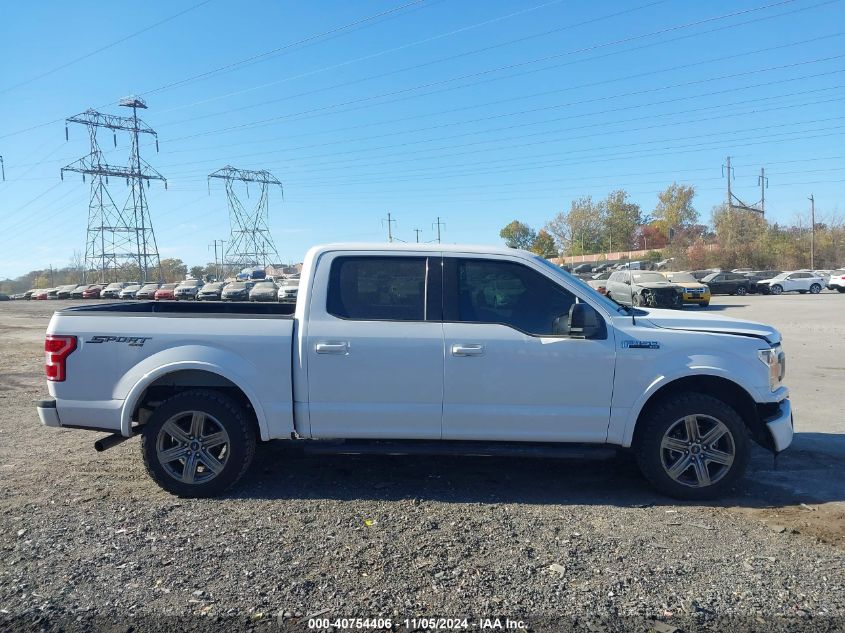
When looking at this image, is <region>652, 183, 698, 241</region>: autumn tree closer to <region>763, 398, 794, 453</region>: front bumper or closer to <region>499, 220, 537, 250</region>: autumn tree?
<region>499, 220, 537, 250</region>: autumn tree

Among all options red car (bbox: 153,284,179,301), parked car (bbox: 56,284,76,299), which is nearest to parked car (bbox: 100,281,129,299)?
parked car (bbox: 56,284,76,299)

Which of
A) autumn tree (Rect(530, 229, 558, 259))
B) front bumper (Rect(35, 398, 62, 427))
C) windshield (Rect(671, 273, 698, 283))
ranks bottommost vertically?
front bumper (Rect(35, 398, 62, 427))

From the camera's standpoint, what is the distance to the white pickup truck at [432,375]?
486 cm

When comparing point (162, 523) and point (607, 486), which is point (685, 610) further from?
point (162, 523)

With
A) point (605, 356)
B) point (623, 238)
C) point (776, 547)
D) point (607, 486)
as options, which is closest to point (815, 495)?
point (776, 547)

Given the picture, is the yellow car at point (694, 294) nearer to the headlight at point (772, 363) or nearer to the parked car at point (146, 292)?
the headlight at point (772, 363)

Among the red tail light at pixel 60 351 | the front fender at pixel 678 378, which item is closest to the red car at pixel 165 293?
the red tail light at pixel 60 351

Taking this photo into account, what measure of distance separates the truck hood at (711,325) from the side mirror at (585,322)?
1.48 ft

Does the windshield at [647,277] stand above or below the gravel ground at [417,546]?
above

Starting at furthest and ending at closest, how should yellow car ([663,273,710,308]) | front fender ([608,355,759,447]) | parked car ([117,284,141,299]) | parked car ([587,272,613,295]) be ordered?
1. parked car ([117,284,141,299])
2. yellow car ([663,273,710,308])
3. parked car ([587,272,613,295])
4. front fender ([608,355,759,447])

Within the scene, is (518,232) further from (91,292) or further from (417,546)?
(417,546)

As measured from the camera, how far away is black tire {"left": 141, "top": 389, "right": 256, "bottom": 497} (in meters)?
4.95

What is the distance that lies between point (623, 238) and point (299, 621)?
363ft

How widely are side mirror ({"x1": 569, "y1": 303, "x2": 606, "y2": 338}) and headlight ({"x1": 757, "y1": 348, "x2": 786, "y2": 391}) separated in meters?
1.25
